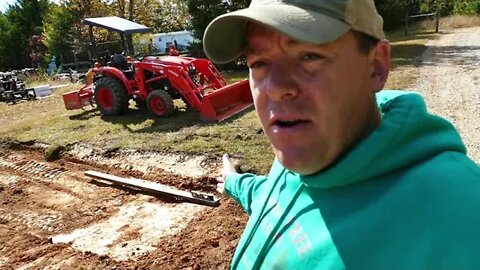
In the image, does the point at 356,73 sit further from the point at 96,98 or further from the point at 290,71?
the point at 96,98

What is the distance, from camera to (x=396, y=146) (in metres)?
1.04

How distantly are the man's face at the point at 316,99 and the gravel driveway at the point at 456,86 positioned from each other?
4674mm

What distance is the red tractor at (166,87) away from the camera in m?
8.38

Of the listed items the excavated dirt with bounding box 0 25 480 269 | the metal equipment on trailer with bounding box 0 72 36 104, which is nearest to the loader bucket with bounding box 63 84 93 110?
the excavated dirt with bounding box 0 25 480 269

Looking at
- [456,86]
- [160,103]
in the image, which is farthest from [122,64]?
[456,86]

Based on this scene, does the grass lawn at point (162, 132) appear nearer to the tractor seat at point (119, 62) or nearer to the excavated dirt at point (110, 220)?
the excavated dirt at point (110, 220)

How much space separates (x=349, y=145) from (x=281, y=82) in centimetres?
23

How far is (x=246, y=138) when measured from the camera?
6.69 m

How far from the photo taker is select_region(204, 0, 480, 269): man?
3.06 feet

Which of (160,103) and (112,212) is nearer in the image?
(112,212)

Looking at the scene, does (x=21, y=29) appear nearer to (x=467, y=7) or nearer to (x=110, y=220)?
(x=467, y=7)

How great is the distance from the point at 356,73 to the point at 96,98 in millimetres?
9341

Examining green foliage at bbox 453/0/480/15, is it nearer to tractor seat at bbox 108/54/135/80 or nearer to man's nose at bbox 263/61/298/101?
tractor seat at bbox 108/54/135/80

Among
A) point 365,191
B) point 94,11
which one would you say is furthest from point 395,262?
point 94,11
